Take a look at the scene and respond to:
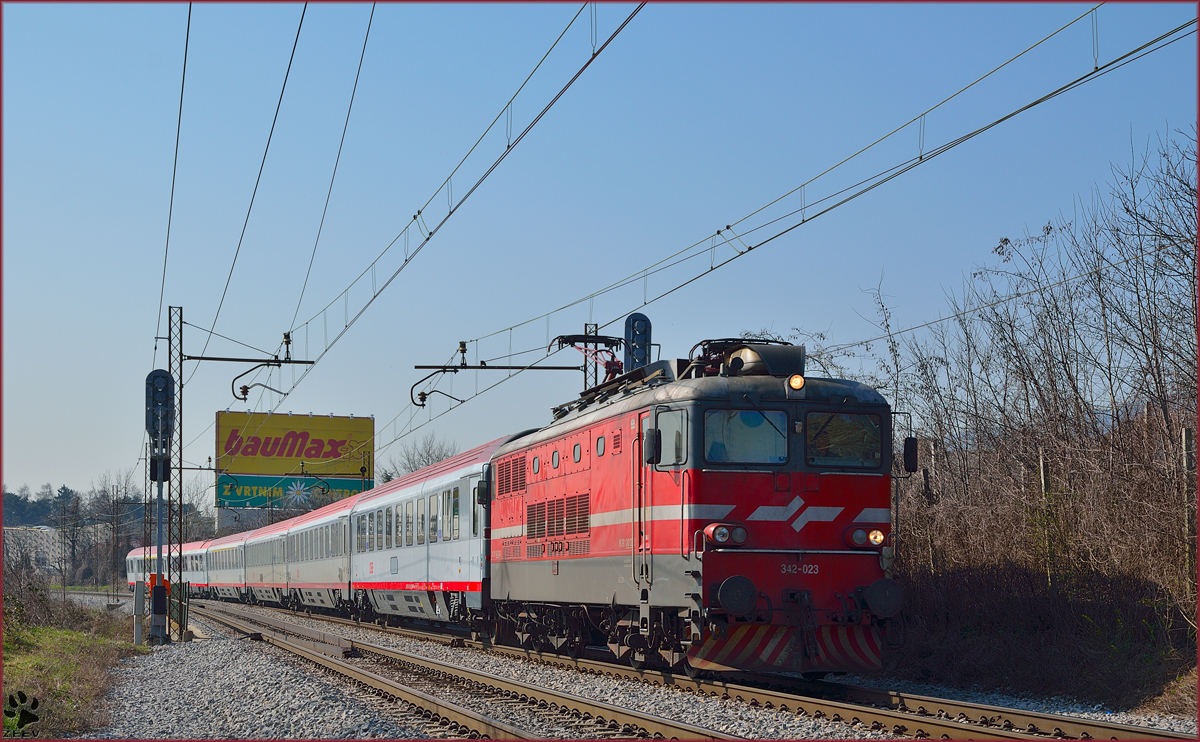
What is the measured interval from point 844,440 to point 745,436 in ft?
4.14

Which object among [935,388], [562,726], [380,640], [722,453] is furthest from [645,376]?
[380,640]

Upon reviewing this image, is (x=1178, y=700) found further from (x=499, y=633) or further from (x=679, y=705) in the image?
(x=499, y=633)

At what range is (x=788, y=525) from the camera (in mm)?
12781

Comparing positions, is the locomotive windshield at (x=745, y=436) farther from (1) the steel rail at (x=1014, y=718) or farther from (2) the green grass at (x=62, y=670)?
(2) the green grass at (x=62, y=670)

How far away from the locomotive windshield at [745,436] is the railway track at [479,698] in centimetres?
316

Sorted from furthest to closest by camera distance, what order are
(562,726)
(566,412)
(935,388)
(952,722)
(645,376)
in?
(935,388) → (566,412) → (645,376) → (562,726) → (952,722)

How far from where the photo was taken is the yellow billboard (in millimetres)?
77375

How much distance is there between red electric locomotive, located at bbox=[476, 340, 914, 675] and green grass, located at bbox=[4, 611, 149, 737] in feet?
21.6

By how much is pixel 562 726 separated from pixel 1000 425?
1090 centimetres

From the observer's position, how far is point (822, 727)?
10.7 metres

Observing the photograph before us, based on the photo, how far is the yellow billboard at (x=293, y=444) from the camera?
254 ft

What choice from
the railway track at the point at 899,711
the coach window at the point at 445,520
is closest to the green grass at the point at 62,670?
the coach window at the point at 445,520

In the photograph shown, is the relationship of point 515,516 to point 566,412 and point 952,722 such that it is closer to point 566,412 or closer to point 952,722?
point 566,412

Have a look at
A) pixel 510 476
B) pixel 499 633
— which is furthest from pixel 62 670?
pixel 510 476
